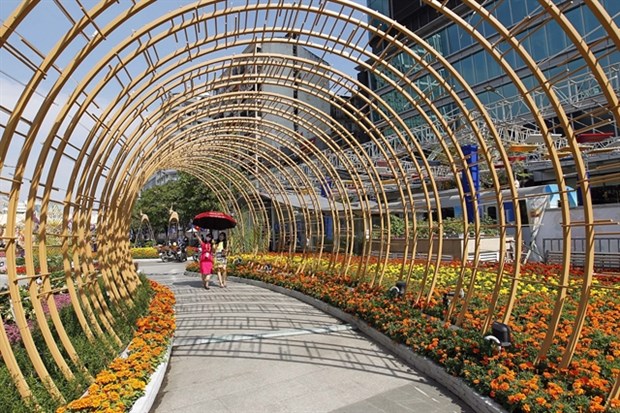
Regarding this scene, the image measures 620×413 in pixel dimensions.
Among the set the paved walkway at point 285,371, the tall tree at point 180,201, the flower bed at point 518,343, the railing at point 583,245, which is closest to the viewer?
the flower bed at point 518,343

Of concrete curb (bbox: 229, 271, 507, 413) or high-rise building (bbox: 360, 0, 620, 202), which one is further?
high-rise building (bbox: 360, 0, 620, 202)

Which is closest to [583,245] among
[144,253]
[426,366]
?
[426,366]

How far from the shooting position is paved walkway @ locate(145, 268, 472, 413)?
5215 millimetres

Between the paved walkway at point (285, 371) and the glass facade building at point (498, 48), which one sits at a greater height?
the glass facade building at point (498, 48)

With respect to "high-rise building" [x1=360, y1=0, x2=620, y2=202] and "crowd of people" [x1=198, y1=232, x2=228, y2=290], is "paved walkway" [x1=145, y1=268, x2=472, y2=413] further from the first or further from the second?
→ "high-rise building" [x1=360, y1=0, x2=620, y2=202]

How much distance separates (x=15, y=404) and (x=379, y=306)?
6.24 meters

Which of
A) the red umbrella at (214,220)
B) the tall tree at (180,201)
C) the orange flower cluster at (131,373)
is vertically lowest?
the orange flower cluster at (131,373)

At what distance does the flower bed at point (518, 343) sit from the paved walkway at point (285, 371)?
17.6 inches

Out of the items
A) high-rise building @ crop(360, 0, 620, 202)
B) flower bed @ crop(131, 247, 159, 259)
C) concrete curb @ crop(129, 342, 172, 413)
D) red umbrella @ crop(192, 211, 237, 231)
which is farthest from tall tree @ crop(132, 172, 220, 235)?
concrete curb @ crop(129, 342, 172, 413)

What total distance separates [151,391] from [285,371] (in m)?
1.86

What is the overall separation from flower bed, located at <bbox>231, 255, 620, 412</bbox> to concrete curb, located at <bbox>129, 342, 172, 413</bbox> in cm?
354

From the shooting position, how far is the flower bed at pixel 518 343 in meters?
4.52

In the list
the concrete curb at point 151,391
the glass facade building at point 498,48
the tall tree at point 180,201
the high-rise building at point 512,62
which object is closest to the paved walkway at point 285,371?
the concrete curb at point 151,391

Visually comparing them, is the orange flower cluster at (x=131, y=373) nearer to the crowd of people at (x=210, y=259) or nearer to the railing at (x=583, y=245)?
the crowd of people at (x=210, y=259)
